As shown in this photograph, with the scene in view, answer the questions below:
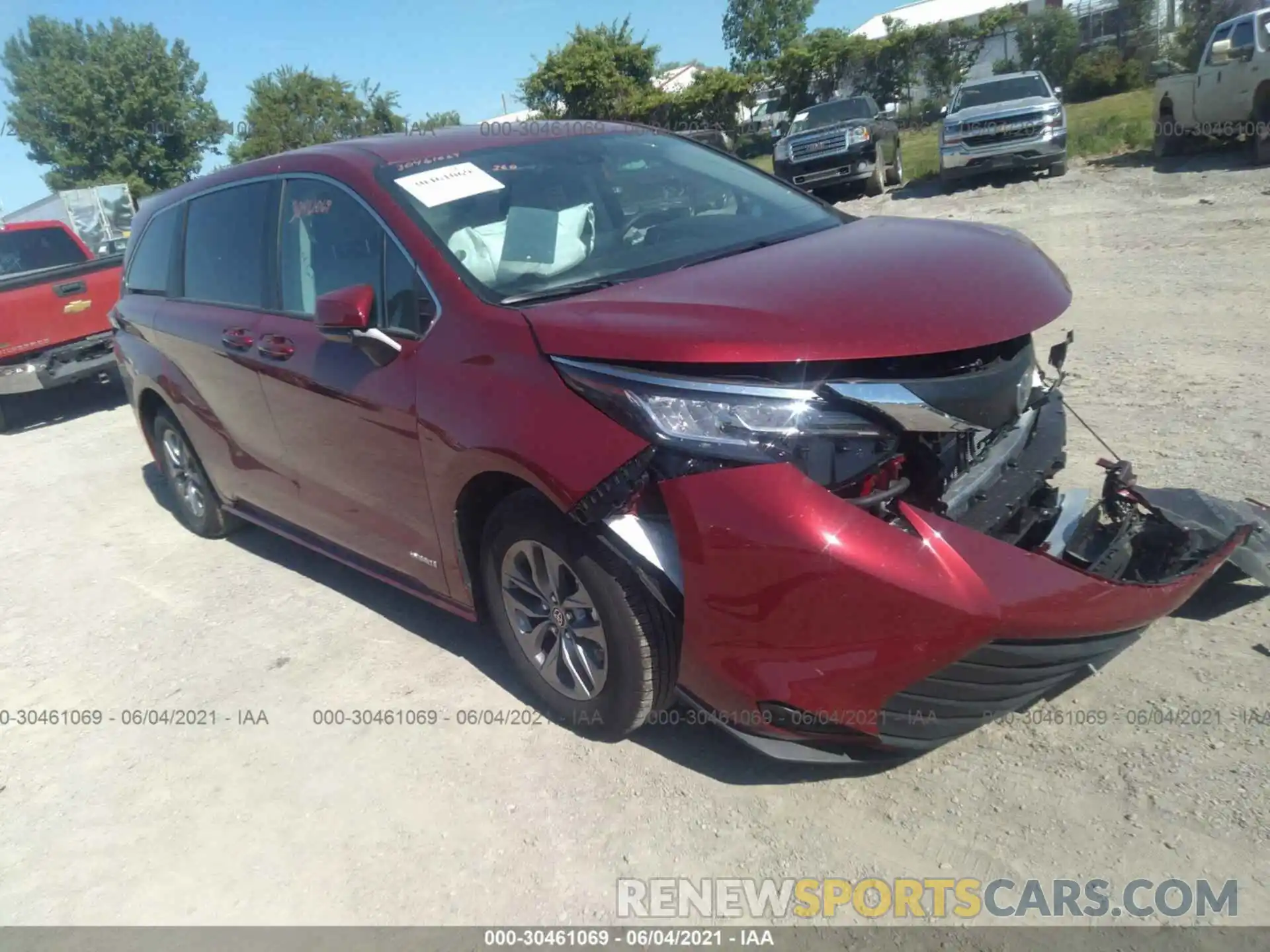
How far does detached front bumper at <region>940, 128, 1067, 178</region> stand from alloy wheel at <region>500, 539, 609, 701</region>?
1472 cm

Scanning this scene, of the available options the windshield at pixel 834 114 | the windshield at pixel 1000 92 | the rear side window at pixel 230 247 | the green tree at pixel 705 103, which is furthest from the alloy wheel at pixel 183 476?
the green tree at pixel 705 103

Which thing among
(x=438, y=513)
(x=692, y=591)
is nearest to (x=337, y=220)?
(x=438, y=513)

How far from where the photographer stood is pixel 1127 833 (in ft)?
8.79

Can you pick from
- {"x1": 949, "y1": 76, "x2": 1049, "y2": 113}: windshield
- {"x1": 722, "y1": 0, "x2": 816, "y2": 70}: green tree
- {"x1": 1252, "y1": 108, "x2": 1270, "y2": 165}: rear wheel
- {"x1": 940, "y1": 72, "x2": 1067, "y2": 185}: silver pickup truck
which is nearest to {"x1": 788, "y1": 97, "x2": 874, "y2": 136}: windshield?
{"x1": 949, "y1": 76, "x2": 1049, "y2": 113}: windshield

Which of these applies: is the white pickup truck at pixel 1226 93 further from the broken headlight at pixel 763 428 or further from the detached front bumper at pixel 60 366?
the broken headlight at pixel 763 428

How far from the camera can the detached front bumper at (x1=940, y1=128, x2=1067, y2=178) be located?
15.6 m

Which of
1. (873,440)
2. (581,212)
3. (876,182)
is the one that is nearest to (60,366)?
(581,212)

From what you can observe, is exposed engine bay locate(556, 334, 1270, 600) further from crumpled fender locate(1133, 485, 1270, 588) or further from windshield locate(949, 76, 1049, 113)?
windshield locate(949, 76, 1049, 113)

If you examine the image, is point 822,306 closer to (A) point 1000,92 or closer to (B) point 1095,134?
(A) point 1000,92

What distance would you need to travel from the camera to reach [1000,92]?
16812 mm

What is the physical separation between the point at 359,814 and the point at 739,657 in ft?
4.65

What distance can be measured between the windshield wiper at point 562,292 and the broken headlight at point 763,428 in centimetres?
71

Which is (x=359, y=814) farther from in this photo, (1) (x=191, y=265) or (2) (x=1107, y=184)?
Answer: (2) (x=1107, y=184)

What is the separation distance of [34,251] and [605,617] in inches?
426
